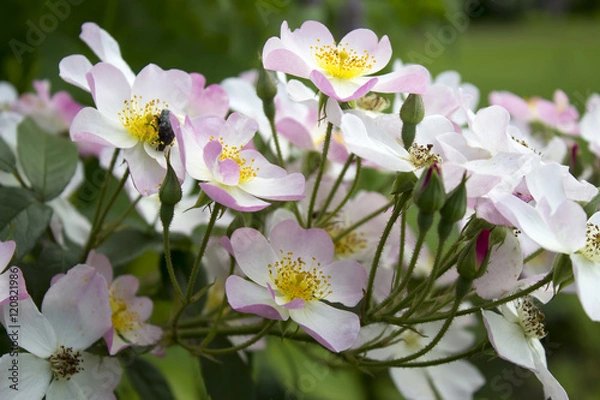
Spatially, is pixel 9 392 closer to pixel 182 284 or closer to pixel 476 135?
pixel 182 284

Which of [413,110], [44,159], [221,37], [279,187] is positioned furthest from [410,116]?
[221,37]

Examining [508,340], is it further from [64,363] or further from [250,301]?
[64,363]

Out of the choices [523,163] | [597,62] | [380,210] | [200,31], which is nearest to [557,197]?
[523,163]

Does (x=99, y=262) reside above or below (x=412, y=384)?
above

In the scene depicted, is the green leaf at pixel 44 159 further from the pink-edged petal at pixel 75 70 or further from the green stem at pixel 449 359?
the green stem at pixel 449 359

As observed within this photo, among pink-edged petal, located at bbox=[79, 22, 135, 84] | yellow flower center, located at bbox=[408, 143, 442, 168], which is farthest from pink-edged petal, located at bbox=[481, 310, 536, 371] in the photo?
pink-edged petal, located at bbox=[79, 22, 135, 84]

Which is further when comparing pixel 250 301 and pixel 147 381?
pixel 147 381

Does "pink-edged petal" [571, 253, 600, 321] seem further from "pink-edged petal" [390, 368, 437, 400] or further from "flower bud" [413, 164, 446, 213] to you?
"pink-edged petal" [390, 368, 437, 400]
